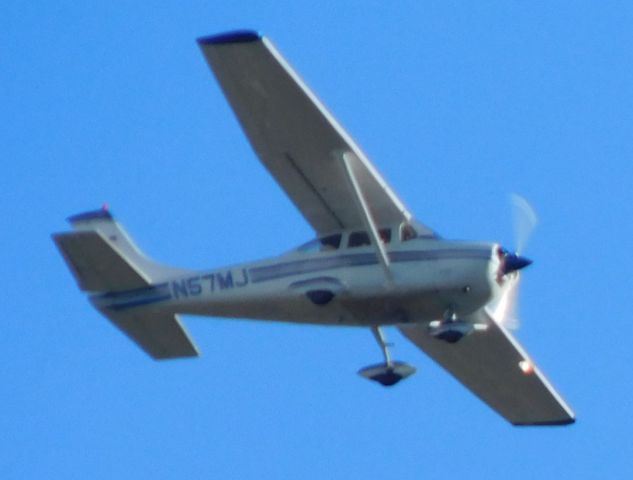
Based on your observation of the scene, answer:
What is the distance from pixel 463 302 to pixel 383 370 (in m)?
1.94

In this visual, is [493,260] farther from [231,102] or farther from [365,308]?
[231,102]

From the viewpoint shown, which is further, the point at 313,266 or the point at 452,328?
the point at 313,266

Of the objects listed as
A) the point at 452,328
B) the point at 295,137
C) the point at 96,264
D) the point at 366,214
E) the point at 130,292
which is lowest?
the point at 452,328

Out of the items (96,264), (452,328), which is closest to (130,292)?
(96,264)

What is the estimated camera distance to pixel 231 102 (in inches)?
1121

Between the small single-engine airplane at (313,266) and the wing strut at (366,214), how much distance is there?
0.04 ft

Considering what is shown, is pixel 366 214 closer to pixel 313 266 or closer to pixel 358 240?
pixel 358 240

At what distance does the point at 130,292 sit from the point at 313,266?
9.74 feet

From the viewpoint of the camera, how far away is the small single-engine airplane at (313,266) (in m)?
28.5

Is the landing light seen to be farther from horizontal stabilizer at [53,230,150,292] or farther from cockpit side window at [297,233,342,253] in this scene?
horizontal stabilizer at [53,230,150,292]

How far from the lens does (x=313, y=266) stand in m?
30.0

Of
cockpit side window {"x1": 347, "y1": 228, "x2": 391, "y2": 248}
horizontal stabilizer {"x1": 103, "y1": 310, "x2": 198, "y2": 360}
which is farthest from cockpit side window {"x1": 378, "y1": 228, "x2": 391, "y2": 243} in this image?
horizontal stabilizer {"x1": 103, "y1": 310, "x2": 198, "y2": 360}

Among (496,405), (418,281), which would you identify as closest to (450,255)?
(418,281)

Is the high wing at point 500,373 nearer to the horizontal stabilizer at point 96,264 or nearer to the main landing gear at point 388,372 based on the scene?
the main landing gear at point 388,372
